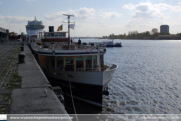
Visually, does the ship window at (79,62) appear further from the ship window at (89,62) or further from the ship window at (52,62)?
the ship window at (52,62)

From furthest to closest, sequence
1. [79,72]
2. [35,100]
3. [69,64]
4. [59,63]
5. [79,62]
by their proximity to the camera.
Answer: [59,63]
[79,62]
[69,64]
[79,72]
[35,100]

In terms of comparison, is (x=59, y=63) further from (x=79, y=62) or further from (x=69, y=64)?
(x=79, y=62)

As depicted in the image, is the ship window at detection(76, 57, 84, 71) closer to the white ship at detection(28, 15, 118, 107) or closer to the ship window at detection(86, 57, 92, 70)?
the white ship at detection(28, 15, 118, 107)

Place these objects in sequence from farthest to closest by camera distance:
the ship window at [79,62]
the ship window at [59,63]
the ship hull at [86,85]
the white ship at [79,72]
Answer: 1. the ship window at [59,63]
2. the ship window at [79,62]
3. the white ship at [79,72]
4. the ship hull at [86,85]

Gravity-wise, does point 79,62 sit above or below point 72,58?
below

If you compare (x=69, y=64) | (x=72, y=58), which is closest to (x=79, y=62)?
(x=72, y=58)

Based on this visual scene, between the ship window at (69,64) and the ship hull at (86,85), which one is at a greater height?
the ship window at (69,64)

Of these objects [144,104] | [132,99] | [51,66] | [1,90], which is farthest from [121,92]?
[1,90]

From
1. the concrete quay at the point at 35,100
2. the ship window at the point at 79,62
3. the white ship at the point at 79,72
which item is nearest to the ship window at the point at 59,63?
the white ship at the point at 79,72

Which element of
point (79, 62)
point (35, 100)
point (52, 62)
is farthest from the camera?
point (52, 62)

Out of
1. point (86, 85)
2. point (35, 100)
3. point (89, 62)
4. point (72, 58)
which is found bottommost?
→ point (86, 85)

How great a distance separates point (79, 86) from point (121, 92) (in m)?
5.84

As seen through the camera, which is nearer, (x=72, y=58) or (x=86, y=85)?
(x=86, y=85)

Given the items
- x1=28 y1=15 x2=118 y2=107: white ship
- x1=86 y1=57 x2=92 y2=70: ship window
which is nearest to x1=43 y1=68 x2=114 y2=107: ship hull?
x1=28 y1=15 x2=118 y2=107: white ship
